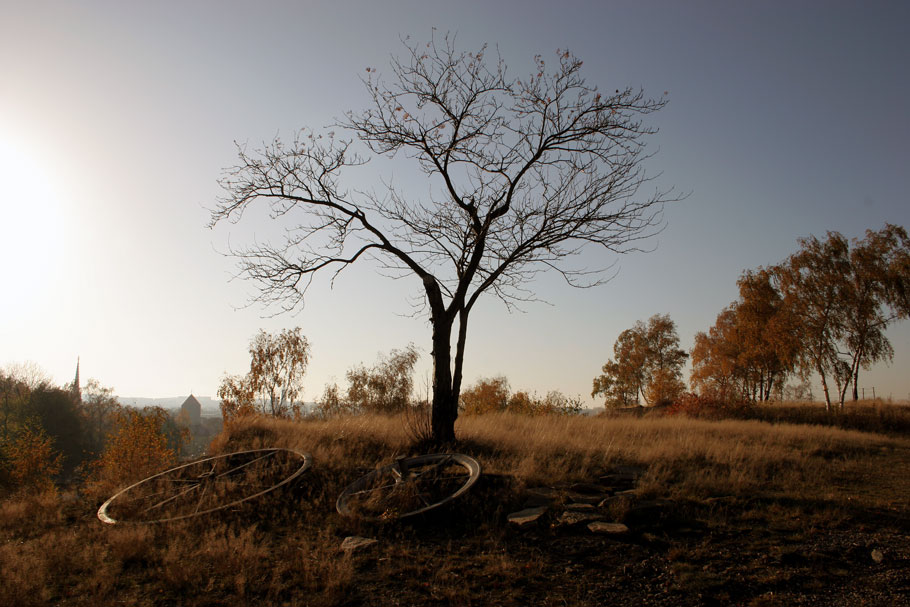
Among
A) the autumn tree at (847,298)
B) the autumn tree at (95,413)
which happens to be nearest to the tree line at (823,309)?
the autumn tree at (847,298)

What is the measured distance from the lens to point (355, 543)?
5.83 meters

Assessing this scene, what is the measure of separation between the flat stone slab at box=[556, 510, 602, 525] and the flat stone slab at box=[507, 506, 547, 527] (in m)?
0.27

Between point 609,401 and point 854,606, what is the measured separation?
4212 cm

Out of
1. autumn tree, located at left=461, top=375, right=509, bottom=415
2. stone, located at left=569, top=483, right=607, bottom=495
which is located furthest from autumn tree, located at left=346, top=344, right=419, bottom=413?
stone, located at left=569, top=483, right=607, bottom=495

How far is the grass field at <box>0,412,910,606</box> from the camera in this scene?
4.62m

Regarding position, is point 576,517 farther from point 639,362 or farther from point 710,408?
point 639,362

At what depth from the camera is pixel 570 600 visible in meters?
4.45

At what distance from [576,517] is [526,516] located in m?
0.62

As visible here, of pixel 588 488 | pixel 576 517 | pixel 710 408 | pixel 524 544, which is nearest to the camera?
pixel 524 544

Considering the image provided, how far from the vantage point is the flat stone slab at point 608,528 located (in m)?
5.84

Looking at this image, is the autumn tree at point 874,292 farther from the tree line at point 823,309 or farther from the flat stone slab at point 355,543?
the flat stone slab at point 355,543

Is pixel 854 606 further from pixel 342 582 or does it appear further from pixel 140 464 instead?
pixel 140 464

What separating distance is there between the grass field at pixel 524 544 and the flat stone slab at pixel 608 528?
7 cm

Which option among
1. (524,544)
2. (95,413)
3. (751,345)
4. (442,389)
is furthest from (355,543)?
(95,413)
